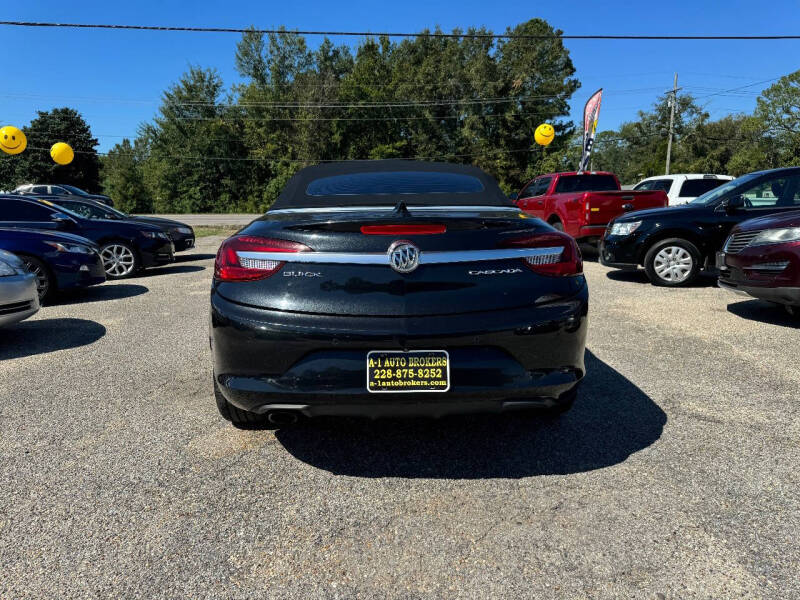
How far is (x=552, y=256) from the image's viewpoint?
2650 millimetres

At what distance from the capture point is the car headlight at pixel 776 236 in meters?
5.48

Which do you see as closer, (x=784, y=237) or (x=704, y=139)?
(x=784, y=237)

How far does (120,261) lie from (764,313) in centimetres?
1014

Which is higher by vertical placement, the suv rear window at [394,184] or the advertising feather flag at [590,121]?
the advertising feather flag at [590,121]

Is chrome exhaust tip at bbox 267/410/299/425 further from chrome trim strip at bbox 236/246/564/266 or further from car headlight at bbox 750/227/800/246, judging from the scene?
car headlight at bbox 750/227/800/246

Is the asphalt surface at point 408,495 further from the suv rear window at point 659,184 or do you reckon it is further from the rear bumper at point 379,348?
the suv rear window at point 659,184

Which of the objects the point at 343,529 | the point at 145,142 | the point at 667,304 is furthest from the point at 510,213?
the point at 145,142

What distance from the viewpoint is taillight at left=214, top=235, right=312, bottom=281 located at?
2.53 metres

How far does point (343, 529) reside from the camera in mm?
2250

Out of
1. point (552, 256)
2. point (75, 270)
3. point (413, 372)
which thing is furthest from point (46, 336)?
point (552, 256)

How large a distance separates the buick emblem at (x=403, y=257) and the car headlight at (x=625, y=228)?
6.92m

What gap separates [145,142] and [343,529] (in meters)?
56.6

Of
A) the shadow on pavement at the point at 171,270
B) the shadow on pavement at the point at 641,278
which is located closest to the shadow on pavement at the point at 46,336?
the shadow on pavement at the point at 171,270

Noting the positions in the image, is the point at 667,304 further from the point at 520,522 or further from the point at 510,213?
the point at 520,522
